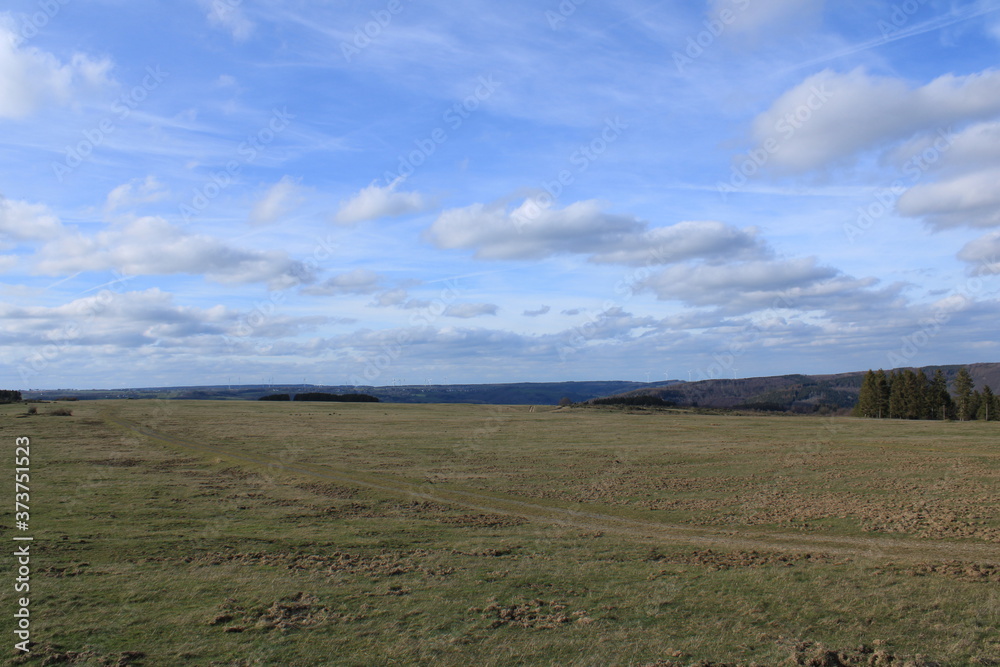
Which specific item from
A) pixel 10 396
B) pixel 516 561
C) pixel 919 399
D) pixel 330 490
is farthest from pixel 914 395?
pixel 10 396

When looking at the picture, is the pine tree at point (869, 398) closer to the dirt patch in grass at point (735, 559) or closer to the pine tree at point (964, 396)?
the pine tree at point (964, 396)

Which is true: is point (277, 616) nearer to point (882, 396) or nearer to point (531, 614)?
point (531, 614)

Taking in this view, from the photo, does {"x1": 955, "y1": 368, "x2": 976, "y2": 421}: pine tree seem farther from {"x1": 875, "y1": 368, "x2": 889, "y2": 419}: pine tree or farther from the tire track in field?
the tire track in field

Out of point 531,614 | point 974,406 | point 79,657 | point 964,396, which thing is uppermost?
point 964,396

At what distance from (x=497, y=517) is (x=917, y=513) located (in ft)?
52.7

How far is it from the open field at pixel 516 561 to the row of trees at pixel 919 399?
73120 millimetres

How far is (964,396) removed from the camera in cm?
11119

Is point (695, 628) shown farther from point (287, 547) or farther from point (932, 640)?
point (287, 547)

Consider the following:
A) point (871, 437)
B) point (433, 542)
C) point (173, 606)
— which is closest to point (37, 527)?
point (173, 606)

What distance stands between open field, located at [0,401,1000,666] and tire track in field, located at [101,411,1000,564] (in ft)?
0.56

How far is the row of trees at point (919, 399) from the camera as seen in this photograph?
102688 millimetres

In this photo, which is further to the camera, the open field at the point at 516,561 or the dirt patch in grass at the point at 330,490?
the dirt patch in grass at the point at 330,490

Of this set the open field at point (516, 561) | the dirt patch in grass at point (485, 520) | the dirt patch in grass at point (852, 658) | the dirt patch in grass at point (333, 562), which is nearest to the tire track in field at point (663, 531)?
the open field at point (516, 561)

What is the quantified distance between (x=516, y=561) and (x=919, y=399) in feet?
357
